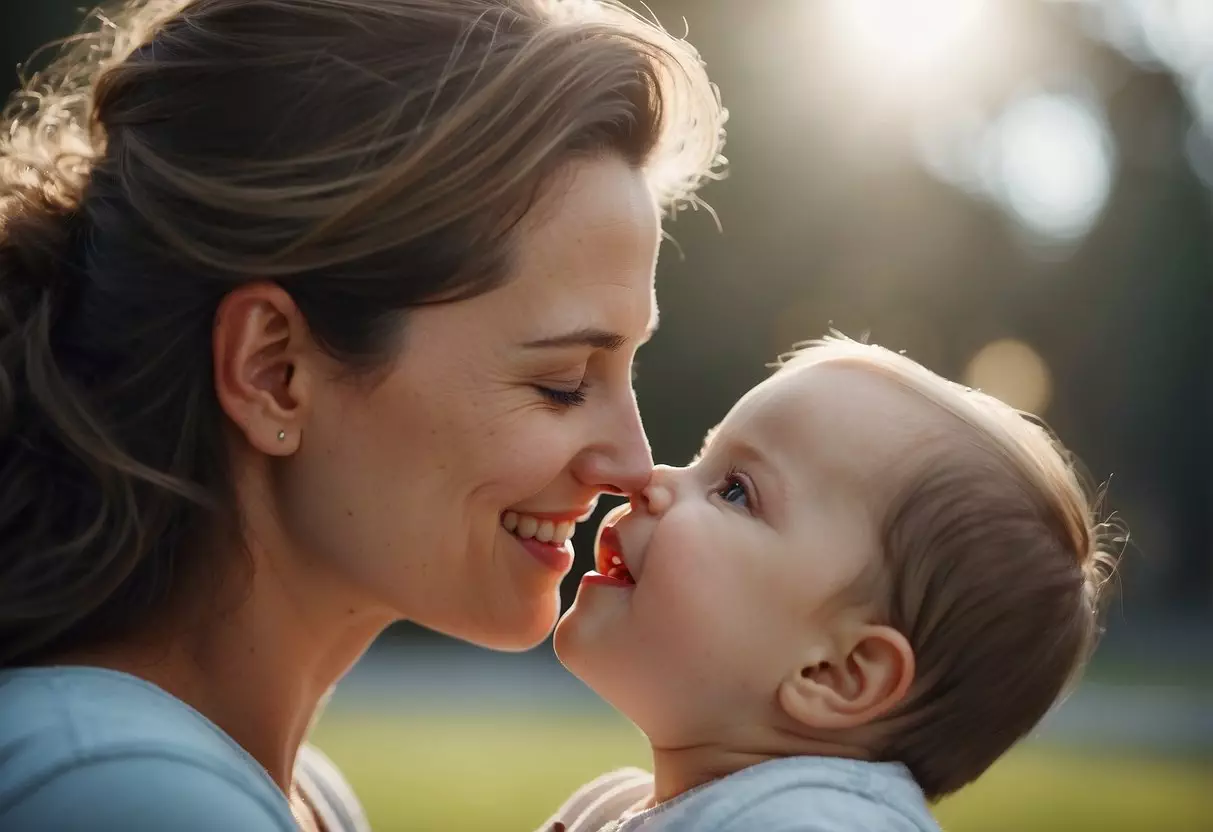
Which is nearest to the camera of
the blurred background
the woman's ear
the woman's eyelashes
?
the woman's ear

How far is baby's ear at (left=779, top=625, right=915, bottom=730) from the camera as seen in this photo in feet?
9.07

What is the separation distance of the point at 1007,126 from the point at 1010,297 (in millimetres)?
4895

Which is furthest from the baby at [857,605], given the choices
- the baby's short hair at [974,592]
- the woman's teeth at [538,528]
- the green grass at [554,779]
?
the green grass at [554,779]

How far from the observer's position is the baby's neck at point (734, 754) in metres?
2.84

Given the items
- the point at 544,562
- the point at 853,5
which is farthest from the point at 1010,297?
the point at 544,562

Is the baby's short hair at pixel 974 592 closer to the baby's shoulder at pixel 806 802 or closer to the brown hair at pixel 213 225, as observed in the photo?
the baby's shoulder at pixel 806 802

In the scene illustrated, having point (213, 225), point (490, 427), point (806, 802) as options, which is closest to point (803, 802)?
point (806, 802)

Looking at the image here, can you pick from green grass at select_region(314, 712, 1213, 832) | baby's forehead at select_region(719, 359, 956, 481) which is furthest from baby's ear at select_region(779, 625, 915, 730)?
green grass at select_region(314, 712, 1213, 832)

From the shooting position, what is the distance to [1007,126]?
100 ft

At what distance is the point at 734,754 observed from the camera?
9.41ft

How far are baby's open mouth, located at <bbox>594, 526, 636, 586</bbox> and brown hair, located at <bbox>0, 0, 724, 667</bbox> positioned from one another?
0.66 metres

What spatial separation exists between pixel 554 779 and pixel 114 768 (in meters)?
8.99

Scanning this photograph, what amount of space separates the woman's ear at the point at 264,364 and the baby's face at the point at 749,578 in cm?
72

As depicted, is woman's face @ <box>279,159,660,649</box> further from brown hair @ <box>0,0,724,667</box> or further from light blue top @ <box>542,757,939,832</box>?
light blue top @ <box>542,757,939,832</box>
